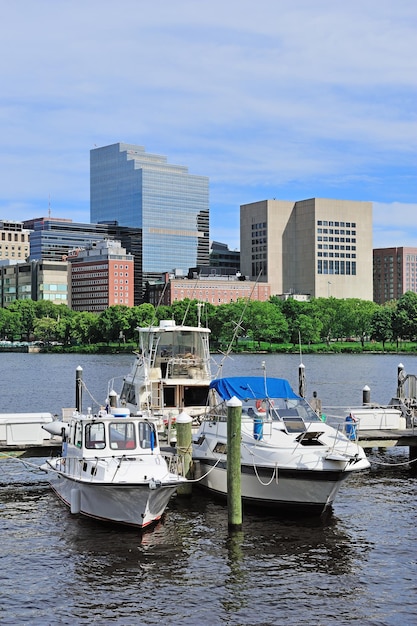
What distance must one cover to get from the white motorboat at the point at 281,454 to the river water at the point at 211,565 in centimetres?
78

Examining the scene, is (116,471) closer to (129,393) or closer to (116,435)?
(116,435)

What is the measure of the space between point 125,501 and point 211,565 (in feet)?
13.2

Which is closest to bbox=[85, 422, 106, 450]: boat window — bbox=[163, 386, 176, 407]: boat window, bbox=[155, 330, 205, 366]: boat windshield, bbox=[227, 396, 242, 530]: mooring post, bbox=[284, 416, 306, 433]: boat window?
bbox=[227, 396, 242, 530]: mooring post

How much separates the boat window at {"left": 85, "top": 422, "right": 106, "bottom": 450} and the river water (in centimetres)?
264

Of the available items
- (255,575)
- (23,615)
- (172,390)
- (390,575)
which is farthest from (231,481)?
(172,390)

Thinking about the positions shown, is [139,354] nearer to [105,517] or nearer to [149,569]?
[105,517]

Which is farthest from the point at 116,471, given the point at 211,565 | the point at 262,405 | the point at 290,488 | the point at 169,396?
the point at 169,396

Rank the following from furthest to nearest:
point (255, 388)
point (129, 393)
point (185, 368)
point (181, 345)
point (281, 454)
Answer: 1. point (129, 393)
2. point (181, 345)
3. point (185, 368)
4. point (255, 388)
5. point (281, 454)

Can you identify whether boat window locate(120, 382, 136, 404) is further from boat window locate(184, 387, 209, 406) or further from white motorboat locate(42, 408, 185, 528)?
white motorboat locate(42, 408, 185, 528)

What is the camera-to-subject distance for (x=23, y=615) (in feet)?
76.2

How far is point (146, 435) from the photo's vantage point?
104 ft

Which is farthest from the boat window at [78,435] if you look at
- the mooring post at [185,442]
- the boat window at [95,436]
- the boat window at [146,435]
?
the mooring post at [185,442]

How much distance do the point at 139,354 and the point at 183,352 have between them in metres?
2.13

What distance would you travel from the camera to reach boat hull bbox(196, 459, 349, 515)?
3098 centimetres
